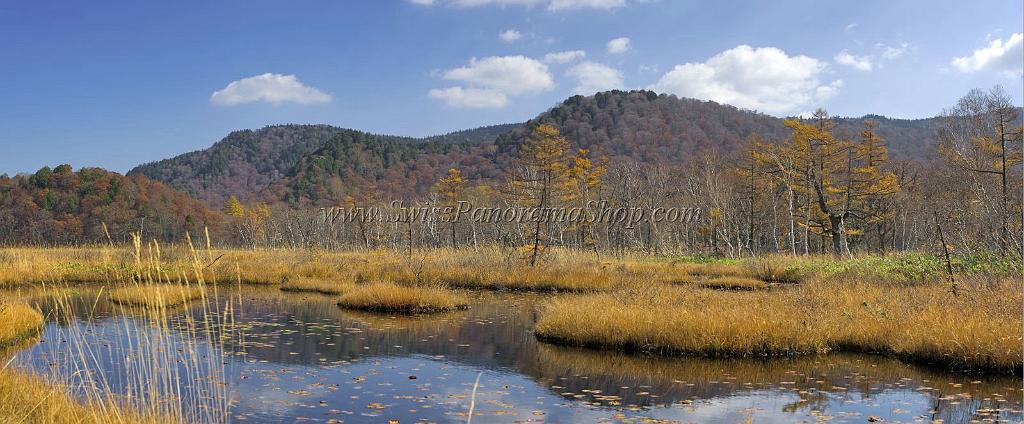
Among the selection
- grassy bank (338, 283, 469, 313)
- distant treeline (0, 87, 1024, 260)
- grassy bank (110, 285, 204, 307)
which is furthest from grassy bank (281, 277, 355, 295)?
distant treeline (0, 87, 1024, 260)

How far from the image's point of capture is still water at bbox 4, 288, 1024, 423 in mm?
8156

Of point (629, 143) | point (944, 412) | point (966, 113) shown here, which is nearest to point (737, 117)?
point (629, 143)

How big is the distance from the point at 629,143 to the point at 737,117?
15997 mm

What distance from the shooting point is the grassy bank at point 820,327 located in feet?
34.8

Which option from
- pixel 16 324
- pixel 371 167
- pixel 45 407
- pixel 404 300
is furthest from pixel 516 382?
pixel 371 167

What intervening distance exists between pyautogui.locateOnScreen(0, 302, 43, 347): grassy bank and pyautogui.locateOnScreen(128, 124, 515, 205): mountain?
320 ft

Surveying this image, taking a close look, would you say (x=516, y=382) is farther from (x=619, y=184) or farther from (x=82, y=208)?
(x=82, y=208)

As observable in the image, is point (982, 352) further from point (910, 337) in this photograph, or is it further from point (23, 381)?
point (23, 381)

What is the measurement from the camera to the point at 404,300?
57.2ft

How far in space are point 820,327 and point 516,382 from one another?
19.4ft

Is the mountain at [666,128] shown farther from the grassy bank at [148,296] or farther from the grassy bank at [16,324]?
the grassy bank at [16,324]

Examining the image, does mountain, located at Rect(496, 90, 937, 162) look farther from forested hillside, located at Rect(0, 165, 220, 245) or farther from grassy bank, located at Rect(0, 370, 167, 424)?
grassy bank, located at Rect(0, 370, 167, 424)

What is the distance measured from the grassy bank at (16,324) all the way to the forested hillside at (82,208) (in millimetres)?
56498

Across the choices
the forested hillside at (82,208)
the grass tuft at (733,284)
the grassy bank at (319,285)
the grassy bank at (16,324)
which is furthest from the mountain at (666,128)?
the grassy bank at (16,324)
